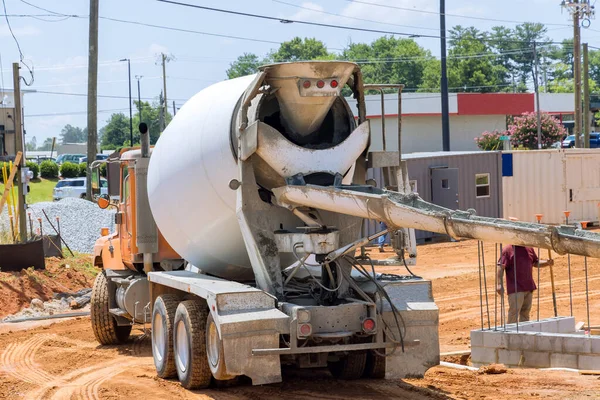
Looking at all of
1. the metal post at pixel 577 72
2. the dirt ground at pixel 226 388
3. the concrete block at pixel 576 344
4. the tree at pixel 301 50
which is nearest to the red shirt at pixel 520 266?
the dirt ground at pixel 226 388

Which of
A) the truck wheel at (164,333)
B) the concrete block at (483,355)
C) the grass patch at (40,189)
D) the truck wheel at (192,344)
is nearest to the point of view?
the truck wheel at (192,344)

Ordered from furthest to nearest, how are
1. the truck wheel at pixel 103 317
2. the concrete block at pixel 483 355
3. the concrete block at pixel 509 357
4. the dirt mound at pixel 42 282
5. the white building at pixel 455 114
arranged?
the white building at pixel 455 114
the dirt mound at pixel 42 282
the truck wheel at pixel 103 317
the concrete block at pixel 483 355
the concrete block at pixel 509 357

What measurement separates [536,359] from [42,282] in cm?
1303

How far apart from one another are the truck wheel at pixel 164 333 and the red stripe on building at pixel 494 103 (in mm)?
55921

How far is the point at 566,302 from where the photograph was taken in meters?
18.3

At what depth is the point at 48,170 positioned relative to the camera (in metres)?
68.2

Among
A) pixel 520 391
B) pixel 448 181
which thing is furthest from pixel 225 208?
pixel 448 181

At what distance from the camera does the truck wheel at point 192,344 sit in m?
10.6

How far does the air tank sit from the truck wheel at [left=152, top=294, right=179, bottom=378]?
66 cm

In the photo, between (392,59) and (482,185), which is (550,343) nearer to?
(482,185)

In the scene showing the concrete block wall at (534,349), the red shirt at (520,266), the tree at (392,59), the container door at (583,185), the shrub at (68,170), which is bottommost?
the concrete block wall at (534,349)

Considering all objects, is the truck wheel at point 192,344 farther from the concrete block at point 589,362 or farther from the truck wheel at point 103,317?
the concrete block at point 589,362

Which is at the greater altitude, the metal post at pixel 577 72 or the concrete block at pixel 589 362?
the metal post at pixel 577 72

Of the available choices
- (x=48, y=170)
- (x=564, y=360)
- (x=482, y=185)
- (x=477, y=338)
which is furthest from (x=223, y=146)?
(x=48, y=170)
